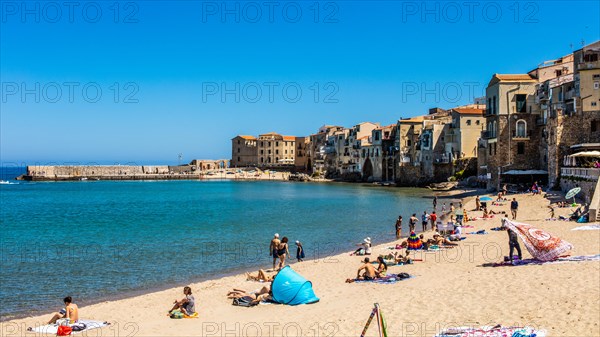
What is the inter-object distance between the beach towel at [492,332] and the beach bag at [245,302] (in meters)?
5.51

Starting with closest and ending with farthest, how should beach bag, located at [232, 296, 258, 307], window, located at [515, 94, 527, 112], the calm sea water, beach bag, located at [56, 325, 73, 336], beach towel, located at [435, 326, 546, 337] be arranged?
beach towel, located at [435, 326, 546, 337] < beach bag, located at [56, 325, 73, 336] < beach bag, located at [232, 296, 258, 307] < the calm sea water < window, located at [515, 94, 527, 112]

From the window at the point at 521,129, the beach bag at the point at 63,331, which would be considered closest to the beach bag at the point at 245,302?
the beach bag at the point at 63,331

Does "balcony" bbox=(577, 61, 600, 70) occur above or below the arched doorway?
above

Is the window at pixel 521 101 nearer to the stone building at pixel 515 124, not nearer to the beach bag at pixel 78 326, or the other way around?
the stone building at pixel 515 124

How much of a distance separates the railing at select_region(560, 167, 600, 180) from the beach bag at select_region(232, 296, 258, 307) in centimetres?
2409

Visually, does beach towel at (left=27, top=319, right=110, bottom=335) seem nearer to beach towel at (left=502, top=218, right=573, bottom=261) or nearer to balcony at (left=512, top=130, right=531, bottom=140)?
beach towel at (left=502, top=218, right=573, bottom=261)

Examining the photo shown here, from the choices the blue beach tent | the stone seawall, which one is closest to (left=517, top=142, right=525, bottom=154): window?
the blue beach tent

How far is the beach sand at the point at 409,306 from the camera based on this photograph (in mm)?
11023

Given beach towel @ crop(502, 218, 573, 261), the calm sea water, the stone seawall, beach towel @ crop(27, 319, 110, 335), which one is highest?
the stone seawall

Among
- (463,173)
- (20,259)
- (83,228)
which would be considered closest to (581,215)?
(20,259)

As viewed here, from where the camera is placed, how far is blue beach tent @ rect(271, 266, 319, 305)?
1395cm

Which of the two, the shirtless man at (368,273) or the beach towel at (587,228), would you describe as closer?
the shirtless man at (368,273)

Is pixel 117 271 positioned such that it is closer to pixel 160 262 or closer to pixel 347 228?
pixel 160 262

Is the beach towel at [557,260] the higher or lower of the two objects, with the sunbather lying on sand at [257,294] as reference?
higher
